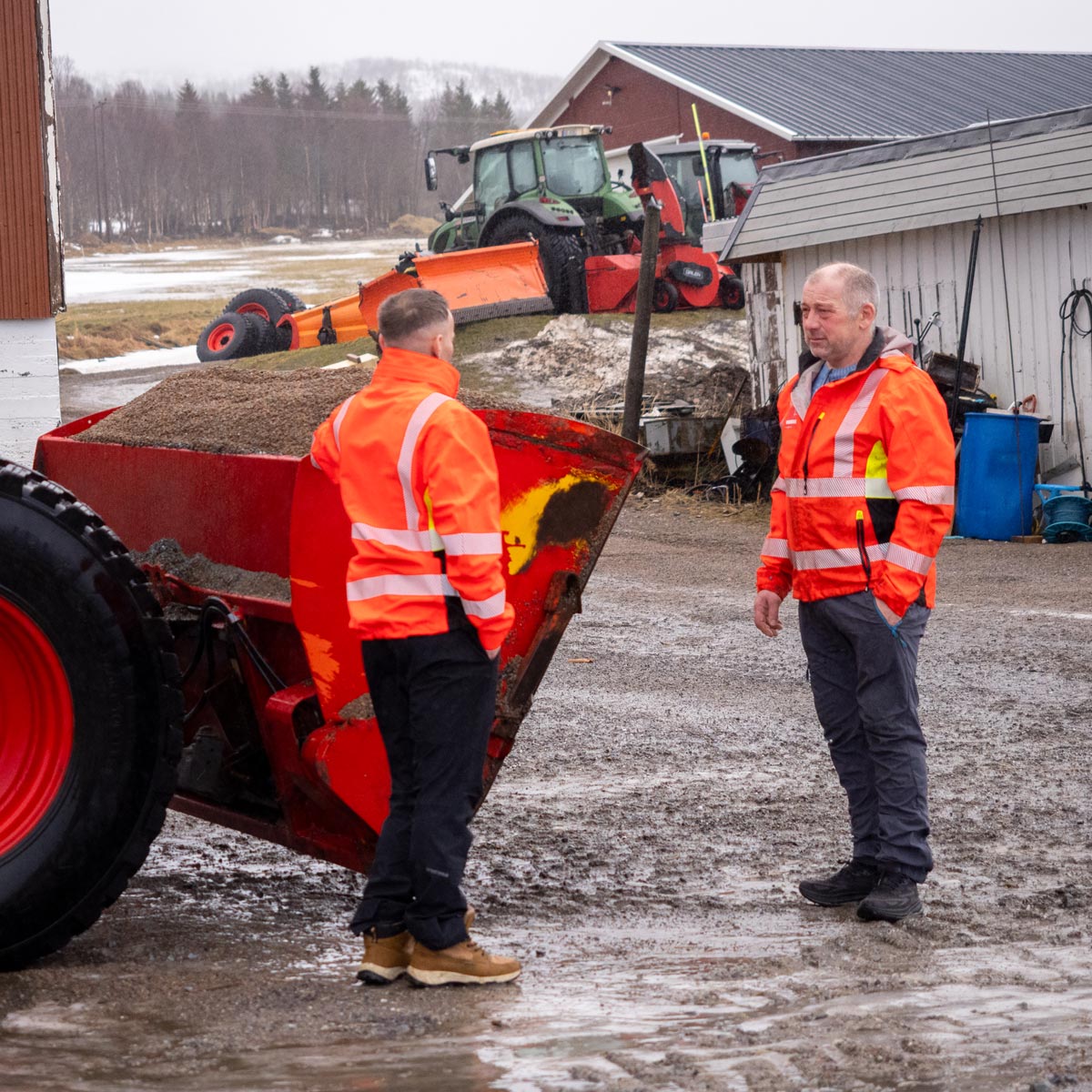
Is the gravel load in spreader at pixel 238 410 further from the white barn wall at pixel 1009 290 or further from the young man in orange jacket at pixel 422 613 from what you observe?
the white barn wall at pixel 1009 290

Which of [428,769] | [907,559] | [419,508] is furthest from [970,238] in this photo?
[428,769]

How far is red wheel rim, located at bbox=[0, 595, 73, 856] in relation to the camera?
Result: 11.9 ft

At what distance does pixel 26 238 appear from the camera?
30.4ft

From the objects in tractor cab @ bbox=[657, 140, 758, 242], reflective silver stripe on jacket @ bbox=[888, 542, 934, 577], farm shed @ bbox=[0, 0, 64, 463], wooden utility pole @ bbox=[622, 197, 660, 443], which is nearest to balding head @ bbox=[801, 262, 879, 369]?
reflective silver stripe on jacket @ bbox=[888, 542, 934, 577]

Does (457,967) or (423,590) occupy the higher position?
(423,590)

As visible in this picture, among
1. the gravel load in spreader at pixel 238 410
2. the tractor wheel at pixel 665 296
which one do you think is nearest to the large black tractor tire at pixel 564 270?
the tractor wheel at pixel 665 296

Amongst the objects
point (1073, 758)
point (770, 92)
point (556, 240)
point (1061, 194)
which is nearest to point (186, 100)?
point (770, 92)

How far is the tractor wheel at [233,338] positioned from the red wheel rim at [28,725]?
2000 centimetres

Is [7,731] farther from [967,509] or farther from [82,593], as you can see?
[967,509]

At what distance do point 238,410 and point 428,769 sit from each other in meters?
1.45

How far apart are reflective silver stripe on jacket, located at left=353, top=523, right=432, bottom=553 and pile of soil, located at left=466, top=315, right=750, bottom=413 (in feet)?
48.8

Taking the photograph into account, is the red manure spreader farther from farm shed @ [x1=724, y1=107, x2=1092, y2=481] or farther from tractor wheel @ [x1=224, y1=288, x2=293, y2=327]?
tractor wheel @ [x1=224, y1=288, x2=293, y2=327]

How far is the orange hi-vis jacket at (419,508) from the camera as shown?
3.52 meters

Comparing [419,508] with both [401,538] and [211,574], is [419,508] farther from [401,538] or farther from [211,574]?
[211,574]
